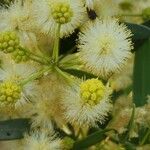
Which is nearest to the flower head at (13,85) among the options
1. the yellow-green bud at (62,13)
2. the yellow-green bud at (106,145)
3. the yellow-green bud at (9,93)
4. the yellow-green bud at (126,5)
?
the yellow-green bud at (9,93)

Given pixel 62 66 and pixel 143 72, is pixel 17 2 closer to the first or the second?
pixel 62 66

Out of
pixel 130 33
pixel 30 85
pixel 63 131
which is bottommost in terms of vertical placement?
pixel 63 131

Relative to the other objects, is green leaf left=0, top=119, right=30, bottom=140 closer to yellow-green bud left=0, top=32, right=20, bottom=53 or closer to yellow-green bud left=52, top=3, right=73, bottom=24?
yellow-green bud left=0, top=32, right=20, bottom=53

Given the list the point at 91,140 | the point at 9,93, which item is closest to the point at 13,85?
the point at 9,93

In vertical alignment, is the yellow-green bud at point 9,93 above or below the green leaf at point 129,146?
above

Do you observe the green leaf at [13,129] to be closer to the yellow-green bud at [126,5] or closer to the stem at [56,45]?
the stem at [56,45]

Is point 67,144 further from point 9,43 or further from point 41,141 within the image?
point 9,43

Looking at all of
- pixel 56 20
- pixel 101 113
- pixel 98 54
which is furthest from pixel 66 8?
pixel 101 113

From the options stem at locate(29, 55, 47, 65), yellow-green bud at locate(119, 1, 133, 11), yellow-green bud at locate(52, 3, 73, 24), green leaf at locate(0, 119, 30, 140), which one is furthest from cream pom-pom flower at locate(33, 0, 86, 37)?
green leaf at locate(0, 119, 30, 140)
